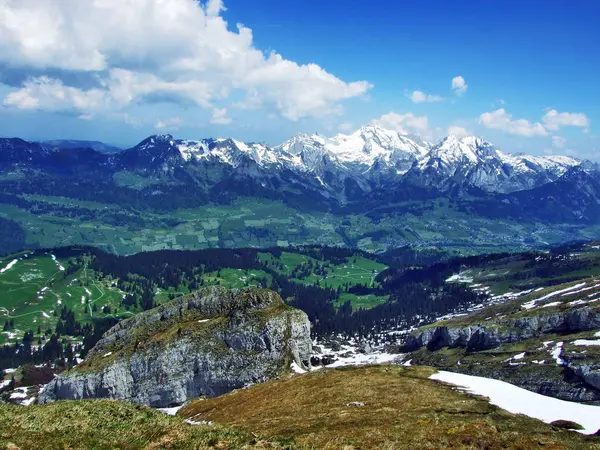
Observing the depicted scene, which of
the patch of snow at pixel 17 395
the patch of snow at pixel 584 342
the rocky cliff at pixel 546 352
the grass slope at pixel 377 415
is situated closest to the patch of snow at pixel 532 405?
the grass slope at pixel 377 415

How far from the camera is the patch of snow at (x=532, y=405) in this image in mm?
50381

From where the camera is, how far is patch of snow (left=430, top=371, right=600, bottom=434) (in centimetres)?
5038

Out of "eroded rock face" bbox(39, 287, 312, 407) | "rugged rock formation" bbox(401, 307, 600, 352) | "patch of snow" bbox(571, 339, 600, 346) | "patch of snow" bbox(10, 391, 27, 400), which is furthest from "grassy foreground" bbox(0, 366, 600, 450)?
"patch of snow" bbox(10, 391, 27, 400)

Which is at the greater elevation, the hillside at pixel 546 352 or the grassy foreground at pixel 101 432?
the grassy foreground at pixel 101 432

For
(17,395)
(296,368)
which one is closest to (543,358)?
(296,368)

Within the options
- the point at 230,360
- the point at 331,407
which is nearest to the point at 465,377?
the point at 331,407

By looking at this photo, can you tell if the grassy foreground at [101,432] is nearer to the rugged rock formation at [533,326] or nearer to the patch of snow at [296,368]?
the patch of snow at [296,368]

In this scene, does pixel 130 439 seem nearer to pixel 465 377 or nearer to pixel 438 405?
pixel 438 405

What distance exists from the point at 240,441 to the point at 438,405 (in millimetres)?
29219

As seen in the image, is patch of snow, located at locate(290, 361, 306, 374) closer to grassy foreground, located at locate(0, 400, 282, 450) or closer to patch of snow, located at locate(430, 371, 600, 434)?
patch of snow, located at locate(430, 371, 600, 434)

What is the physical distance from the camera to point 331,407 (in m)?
58.3

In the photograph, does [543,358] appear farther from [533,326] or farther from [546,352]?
[533,326]

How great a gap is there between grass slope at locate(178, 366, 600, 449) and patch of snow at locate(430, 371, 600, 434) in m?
2.65

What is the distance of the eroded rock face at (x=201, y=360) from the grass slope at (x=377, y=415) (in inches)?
1604
